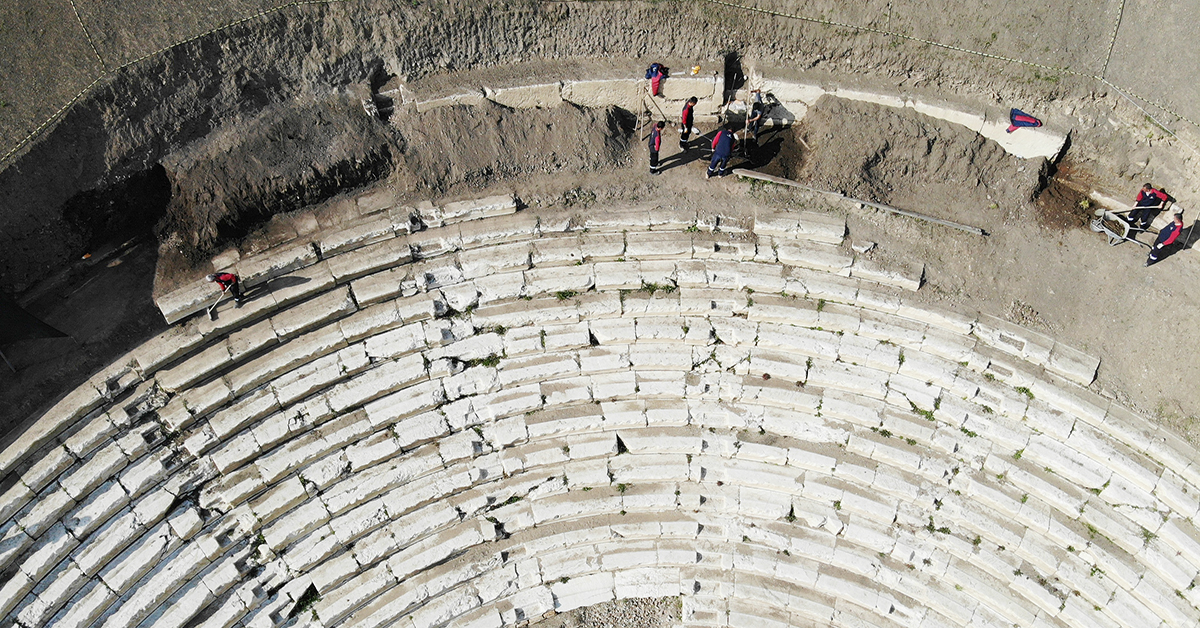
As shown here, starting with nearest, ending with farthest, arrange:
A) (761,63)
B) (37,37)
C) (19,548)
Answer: (19,548) < (37,37) < (761,63)

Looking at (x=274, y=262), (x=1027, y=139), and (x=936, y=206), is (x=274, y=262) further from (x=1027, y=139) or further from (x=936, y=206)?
(x=1027, y=139)

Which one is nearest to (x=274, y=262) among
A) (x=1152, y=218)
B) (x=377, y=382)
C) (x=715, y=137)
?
(x=377, y=382)

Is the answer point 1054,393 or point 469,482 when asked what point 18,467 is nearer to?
point 469,482

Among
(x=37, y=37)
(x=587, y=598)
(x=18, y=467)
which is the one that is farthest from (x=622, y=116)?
(x=18, y=467)

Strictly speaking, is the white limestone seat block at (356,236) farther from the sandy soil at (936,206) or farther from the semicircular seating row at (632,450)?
the sandy soil at (936,206)

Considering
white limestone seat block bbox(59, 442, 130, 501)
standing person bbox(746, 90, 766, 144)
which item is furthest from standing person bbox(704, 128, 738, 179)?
white limestone seat block bbox(59, 442, 130, 501)

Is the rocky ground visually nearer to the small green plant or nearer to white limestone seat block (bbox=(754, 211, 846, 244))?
the small green plant

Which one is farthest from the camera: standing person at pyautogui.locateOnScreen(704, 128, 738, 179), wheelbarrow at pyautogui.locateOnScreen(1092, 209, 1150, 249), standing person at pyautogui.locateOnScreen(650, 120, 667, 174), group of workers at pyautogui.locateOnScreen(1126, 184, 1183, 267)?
wheelbarrow at pyautogui.locateOnScreen(1092, 209, 1150, 249)
